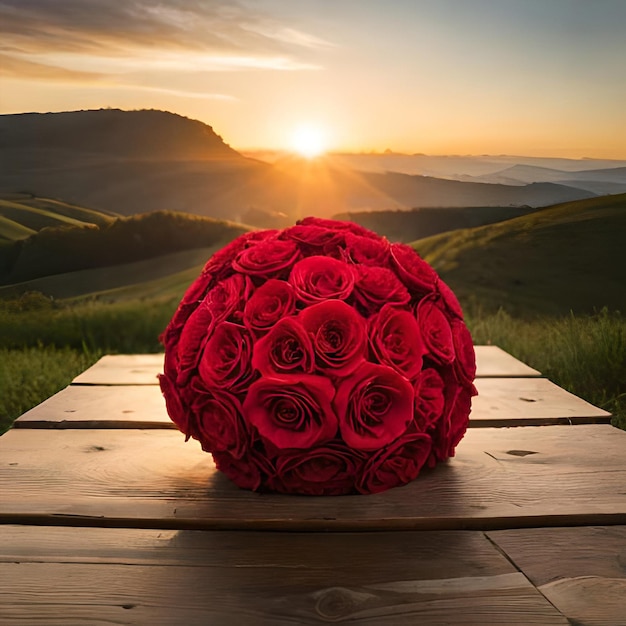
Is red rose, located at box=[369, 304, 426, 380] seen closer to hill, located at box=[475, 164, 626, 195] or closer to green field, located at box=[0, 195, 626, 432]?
green field, located at box=[0, 195, 626, 432]

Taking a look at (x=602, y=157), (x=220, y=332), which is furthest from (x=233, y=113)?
(x=220, y=332)

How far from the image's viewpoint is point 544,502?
904 millimetres

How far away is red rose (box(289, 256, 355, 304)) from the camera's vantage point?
0.89 m

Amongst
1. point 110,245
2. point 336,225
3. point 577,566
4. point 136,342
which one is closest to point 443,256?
point 136,342

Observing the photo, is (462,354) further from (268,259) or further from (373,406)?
(268,259)

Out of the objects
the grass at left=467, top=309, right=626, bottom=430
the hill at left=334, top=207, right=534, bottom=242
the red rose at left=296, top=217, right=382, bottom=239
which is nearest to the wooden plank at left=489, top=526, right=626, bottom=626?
the red rose at left=296, top=217, right=382, bottom=239

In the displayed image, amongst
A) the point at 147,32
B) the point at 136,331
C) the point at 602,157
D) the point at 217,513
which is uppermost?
the point at 147,32

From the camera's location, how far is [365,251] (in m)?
0.99

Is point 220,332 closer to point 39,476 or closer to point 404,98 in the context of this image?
point 39,476

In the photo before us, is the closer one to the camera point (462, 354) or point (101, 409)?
point (462, 354)

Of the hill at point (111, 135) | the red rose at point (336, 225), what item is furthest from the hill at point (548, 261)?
the red rose at point (336, 225)

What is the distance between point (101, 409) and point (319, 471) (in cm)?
62

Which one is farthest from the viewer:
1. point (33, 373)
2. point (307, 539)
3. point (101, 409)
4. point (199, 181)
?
point (199, 181)

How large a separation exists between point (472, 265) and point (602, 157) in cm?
68
